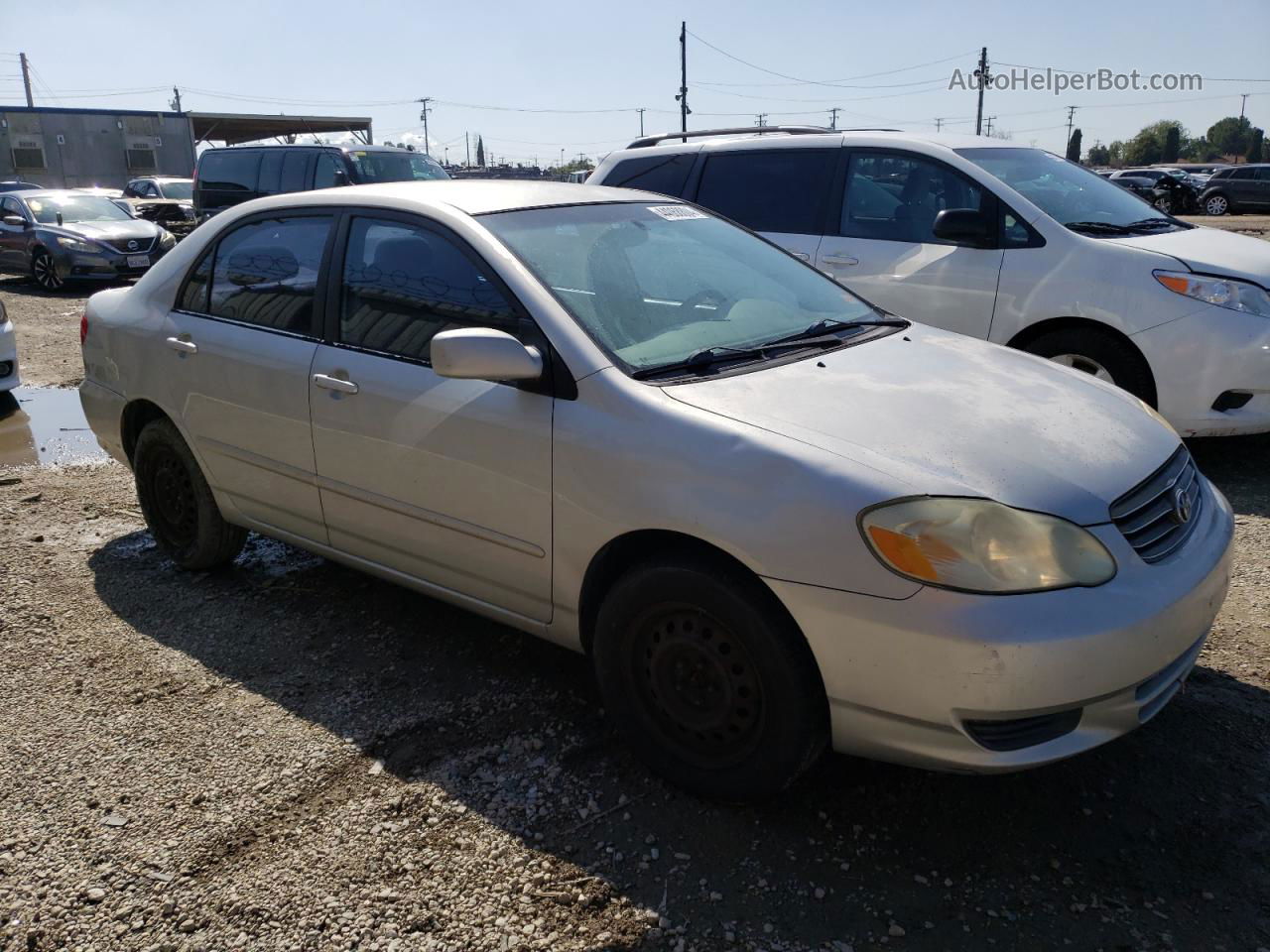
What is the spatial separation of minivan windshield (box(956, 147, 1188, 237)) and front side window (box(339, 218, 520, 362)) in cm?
371

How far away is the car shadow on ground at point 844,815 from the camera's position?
7.61ft

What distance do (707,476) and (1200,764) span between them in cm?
165

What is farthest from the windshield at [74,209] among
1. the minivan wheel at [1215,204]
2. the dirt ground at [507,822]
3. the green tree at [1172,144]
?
the green tree at [1172,144]

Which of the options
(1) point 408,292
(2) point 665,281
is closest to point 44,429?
(1) point 408,292

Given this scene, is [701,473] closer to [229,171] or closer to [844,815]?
[844,815]

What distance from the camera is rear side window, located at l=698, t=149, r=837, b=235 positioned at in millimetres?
6148

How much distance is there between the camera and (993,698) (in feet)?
7.37

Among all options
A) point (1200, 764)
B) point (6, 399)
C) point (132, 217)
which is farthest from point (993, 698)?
point (132, 217)

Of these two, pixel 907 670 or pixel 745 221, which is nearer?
pixel 907 670

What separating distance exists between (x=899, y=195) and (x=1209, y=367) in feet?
6.38

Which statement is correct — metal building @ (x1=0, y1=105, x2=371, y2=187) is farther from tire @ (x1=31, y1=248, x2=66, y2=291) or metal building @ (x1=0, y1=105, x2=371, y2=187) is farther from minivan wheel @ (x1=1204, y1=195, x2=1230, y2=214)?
minivan wheel @ (x1=1204, y1=195, x2=1230, y2=214)

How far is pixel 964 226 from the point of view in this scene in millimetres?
5457

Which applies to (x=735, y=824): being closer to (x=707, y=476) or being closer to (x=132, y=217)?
(x=707, y=476)

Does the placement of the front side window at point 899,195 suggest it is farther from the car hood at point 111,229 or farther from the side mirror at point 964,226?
the car hood at point 111,229
